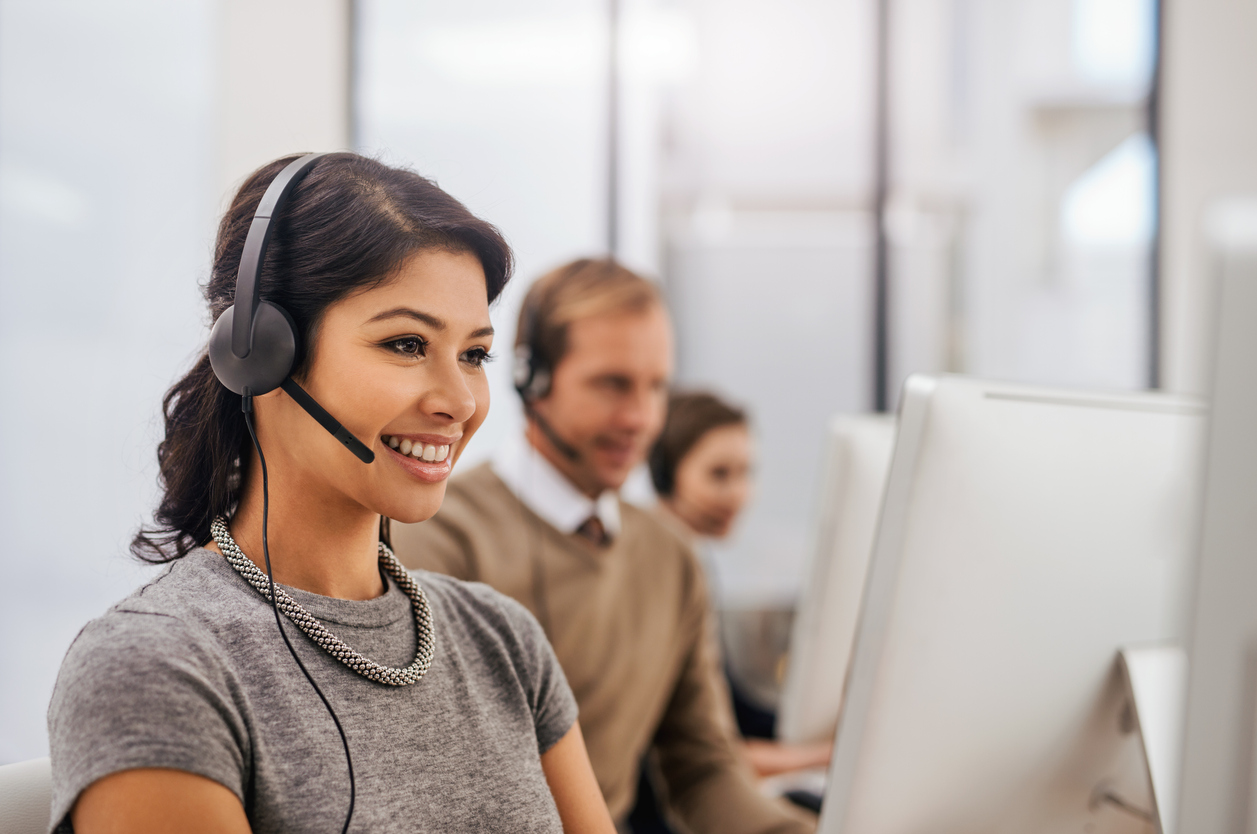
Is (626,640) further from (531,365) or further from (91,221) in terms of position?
(91,221)

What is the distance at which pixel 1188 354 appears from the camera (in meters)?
2.81

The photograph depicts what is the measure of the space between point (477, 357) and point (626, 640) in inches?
26.4

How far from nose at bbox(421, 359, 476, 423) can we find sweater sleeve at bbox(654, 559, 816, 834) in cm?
63

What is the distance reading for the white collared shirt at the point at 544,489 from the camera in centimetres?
120

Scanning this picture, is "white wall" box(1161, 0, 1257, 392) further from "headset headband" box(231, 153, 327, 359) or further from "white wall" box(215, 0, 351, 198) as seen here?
"headset headband" box(231, 153, 327, 359)

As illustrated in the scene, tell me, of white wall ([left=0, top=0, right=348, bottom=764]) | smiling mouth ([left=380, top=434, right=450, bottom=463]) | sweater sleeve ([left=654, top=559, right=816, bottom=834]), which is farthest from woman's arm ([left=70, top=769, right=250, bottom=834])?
white wall ([left=0, top=0, right=348, bottom=764])

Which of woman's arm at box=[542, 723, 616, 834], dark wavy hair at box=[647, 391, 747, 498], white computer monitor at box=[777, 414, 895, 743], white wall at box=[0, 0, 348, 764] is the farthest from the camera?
dark wavy hair at box=[647, 391, 747, 498]

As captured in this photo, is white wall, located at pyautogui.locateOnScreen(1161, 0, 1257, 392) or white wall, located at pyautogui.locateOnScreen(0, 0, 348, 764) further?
white wall, located at pyautogui.locateOnScreen(1161, 0, 1257, 392)

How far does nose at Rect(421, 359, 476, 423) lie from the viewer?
59 centimetres

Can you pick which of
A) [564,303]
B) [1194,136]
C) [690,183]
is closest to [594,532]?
[564,303]

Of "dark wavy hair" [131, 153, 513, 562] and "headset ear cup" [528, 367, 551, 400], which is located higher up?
"dark wavy hair" [131, 153, 513, 562]

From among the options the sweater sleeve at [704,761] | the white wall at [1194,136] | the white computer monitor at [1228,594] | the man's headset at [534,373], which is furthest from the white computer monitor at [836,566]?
the white wall at [1194,136]

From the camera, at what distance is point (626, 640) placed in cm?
119

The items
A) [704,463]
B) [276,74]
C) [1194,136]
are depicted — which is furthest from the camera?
[1194,136]
